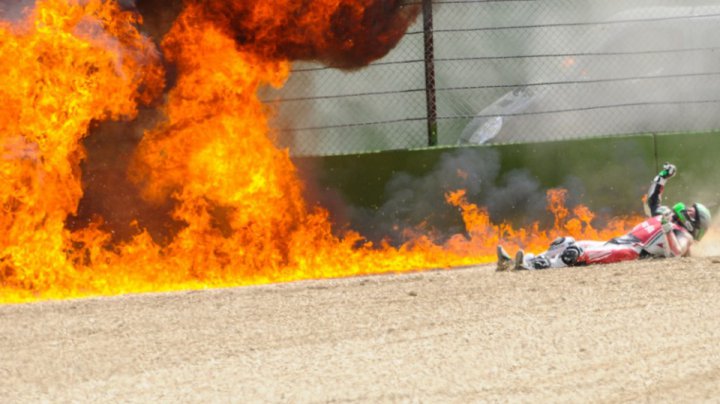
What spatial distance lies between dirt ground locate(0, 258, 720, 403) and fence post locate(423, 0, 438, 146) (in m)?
2.71

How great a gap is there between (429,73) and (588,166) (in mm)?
2009

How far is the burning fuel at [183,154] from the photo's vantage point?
1116 centimetres

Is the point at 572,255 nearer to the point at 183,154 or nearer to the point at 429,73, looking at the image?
the point at 429,73

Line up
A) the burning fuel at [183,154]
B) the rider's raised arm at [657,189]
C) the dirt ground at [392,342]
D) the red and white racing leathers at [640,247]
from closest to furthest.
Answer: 1. the dirt ground at [392,342]
2. the red and white racing leathers at [640,247]
3. the burning fuel at [183,154]
4. the rider's raised arm at [657,189]

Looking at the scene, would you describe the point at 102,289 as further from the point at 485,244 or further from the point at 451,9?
the point at 451,9

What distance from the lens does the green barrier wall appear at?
12.3 m

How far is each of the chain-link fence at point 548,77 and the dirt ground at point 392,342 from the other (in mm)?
3583

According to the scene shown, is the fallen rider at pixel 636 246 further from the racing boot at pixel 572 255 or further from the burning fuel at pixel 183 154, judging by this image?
the burning fuel at pixel 183 154

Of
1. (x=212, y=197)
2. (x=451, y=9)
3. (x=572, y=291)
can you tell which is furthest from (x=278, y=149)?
(x=572, y=291)

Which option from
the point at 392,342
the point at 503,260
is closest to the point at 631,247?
the point at 503,260

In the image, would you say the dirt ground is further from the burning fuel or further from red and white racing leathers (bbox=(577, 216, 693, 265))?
the burning fuel

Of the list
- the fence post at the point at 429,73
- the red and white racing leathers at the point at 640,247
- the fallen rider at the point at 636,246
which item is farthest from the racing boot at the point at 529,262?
the fence post at the point at 429,73

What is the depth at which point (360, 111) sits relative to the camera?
1324 centimetres

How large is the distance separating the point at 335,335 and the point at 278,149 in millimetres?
4650
